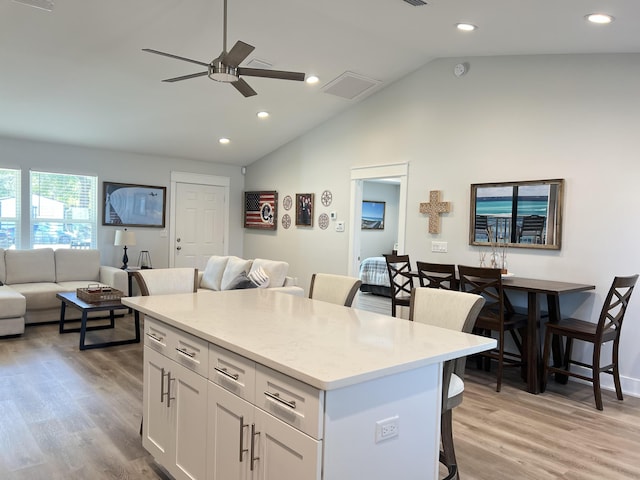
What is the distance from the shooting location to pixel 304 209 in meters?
7.27

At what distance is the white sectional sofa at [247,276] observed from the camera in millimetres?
5134

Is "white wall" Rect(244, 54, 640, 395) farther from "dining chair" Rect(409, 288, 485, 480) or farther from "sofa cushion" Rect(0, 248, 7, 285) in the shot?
"sofa cushion" Rect(0, 248, 7, 285)

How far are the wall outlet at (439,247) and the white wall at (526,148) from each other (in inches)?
2.9

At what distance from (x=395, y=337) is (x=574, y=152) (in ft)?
10.9

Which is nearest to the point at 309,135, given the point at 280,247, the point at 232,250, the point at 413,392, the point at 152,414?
the point at 280,247

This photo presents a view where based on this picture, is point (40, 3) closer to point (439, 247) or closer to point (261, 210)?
point (439, 247)

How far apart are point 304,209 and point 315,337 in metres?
5.44

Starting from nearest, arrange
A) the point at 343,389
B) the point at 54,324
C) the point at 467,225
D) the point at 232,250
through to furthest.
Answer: the point at 343,389
the point at 467,225
the point at 54,324
the point at 232,250

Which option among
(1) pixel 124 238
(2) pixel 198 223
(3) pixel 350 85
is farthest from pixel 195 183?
(3) pixel 350 85

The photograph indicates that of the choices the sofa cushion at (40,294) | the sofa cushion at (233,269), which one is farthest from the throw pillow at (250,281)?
the sofa cushion at (40,294)

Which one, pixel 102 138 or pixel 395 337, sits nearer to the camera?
pixel 395 337

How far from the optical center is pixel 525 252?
15.3 ft

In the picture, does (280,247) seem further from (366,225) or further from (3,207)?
(3,207)

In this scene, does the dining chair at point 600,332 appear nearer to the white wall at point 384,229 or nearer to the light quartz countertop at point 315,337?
the light quartz countertop at point 315,337
